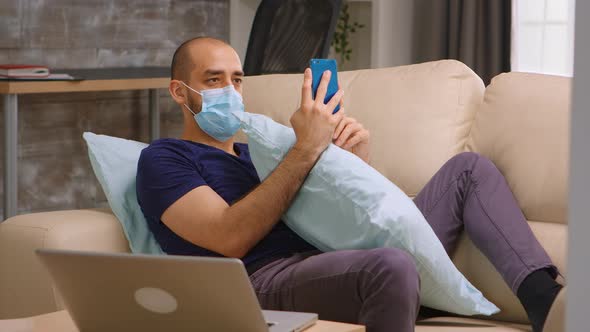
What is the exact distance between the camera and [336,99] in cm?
191

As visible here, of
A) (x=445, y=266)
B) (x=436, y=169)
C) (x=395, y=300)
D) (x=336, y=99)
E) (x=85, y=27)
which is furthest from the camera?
(x=85, y=27)

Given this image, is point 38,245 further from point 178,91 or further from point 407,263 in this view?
point 407,263

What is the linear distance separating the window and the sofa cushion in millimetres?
1620

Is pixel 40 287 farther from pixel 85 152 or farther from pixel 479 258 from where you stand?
pixel 85 152

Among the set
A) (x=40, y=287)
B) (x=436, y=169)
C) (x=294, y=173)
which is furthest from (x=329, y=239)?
(x=40, y=287)

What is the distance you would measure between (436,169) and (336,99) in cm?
34

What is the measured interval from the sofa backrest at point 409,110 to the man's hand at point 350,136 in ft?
0.55

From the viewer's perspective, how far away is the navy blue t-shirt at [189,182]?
1.83 metres

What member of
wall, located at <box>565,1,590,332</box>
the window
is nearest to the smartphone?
wall, located at <box>565,1,590,332</box>

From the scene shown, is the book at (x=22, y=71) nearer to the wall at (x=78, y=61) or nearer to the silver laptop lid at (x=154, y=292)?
the wall at (x=78, y=61)

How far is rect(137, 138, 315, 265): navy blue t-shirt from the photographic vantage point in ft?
6.02

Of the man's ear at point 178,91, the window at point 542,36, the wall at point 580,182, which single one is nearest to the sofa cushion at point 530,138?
the man's ear at point 178,91

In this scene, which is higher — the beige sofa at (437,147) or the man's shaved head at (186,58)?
the man's shaved head at (186,58)

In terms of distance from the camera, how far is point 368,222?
172cm
